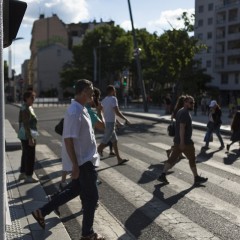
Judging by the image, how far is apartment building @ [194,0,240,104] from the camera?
7462 centimetres

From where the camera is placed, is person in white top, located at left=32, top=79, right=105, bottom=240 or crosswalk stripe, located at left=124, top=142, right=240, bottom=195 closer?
person in white top, located at left=32, top=79, right=105, bottom=240

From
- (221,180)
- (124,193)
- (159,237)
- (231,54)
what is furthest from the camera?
(231,54)

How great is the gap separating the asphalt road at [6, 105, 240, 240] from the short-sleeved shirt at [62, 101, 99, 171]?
4.11 ft

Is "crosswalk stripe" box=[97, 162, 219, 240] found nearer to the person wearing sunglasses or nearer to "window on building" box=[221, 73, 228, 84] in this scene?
the person wearing sunglasses

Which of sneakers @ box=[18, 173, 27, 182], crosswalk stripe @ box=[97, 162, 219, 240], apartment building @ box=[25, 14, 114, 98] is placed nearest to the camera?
crosswalk stripe @ box=[97, 162, 219, 240]

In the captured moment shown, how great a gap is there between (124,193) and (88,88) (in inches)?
130

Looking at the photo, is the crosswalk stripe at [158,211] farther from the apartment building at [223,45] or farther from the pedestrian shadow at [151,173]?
the apartment building at [223,45]

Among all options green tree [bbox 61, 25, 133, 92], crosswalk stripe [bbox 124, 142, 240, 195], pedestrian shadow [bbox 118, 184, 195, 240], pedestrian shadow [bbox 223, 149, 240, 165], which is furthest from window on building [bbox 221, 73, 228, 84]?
pedestrian shadow [bbox 118, 184, 195, 240]

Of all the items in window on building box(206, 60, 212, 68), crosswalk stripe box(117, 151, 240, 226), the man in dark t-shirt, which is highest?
window on building box(206, 60, 212, 68)

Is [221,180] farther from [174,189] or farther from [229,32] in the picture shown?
[229,32]

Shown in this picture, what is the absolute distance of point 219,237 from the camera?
5.67 m

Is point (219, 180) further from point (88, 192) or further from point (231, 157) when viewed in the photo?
point (88, 192)

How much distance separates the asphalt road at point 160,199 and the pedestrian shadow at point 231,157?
1.1 inches

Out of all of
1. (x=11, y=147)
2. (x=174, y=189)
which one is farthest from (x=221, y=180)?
(x=11, y=147)
